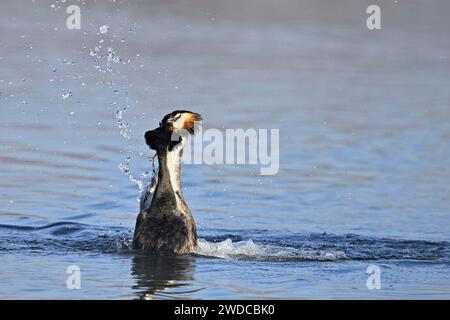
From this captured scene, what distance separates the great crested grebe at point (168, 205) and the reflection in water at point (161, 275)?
0.56 ft

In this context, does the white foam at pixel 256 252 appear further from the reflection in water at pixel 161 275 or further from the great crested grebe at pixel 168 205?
the reflection in water at pixel 161 275

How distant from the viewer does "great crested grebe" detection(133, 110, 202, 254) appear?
1067cm

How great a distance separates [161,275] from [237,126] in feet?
22.1

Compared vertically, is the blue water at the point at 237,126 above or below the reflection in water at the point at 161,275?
above

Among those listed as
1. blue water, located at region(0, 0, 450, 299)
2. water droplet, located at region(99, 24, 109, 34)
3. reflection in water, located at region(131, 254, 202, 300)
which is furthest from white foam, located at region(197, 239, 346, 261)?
water droplet, located at region(99, 24, 109, 34)

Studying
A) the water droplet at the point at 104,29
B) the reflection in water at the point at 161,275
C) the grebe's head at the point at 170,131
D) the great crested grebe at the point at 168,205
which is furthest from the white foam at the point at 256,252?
the water droplet at the point at 104,29

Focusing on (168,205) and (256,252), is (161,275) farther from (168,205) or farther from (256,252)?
(256,252)

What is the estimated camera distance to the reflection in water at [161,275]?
921 centimetres

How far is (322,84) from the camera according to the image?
65.8 ft

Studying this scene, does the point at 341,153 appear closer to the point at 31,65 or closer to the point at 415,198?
the point at 415,198

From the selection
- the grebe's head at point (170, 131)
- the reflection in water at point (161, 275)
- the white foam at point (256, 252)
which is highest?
the grebe's head at point (170, 131)

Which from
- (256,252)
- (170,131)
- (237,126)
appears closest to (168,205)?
(170,131)

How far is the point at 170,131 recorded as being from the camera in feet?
35.6

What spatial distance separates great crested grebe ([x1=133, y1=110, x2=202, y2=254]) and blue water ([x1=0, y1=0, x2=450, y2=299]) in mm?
185
